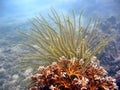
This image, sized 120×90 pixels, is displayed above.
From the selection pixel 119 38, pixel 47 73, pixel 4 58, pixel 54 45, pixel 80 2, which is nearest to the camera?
pixel 47 73

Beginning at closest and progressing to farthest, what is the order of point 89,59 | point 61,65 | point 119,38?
point 61,65 < point 89,59 < point 119,38

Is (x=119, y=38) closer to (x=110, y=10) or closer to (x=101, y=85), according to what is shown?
(x=101, y=85)

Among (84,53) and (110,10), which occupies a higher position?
(110,10)

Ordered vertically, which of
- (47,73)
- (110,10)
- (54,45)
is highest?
(110,10)

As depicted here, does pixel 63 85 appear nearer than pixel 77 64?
Yes

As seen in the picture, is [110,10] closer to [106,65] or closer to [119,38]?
[119,38]

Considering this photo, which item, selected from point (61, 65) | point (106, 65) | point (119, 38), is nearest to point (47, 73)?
point (61, 65)
